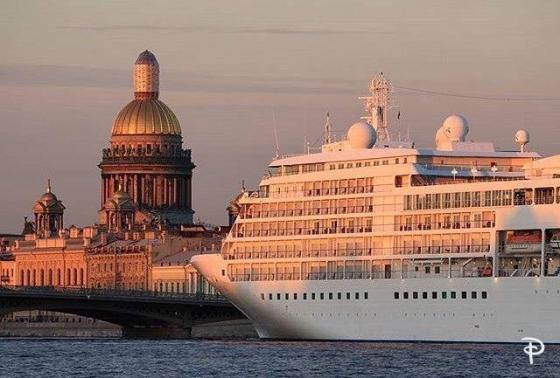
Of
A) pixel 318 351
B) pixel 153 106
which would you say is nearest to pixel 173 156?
pixel 153 106

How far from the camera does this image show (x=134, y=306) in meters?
133

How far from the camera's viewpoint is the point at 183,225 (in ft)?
633

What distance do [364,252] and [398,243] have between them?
1.82 meters

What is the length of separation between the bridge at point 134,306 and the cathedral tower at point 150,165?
54781mm

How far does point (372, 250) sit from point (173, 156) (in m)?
94.5

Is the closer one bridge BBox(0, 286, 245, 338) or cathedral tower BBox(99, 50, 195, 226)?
bridge BBox(0, 286, 245, 338)

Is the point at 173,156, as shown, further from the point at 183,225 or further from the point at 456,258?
the point at 456,258

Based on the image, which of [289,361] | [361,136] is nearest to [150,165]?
[361,136]

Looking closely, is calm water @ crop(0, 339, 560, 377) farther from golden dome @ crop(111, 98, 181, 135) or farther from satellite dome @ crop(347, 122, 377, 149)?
golden dome @ crop(111, 98, 181, 135)

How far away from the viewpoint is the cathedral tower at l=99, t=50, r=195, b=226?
197 meters

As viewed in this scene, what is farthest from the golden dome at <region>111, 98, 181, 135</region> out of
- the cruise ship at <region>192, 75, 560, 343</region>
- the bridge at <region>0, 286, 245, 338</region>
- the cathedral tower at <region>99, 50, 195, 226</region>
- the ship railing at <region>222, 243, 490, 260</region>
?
the ship railing at <region>222, 243, 490, 260</region>

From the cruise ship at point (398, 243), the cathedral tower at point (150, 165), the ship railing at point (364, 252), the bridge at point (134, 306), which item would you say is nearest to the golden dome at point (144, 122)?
the cathedral tower at point (150, 165)

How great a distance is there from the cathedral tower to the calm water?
88710 millimetres

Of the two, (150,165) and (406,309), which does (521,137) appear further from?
(150,165)
